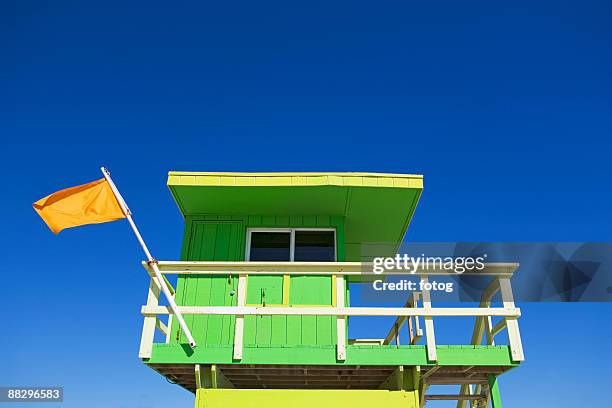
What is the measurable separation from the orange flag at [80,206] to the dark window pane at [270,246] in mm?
2873

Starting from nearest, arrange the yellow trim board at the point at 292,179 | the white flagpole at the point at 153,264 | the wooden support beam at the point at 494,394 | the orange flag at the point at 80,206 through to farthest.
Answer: the white flagpole at the point at 153,264
the orange flag at the point at 80,206
the wooden support beam at the point at 494,394
the yellow trim board at the point at 292,179

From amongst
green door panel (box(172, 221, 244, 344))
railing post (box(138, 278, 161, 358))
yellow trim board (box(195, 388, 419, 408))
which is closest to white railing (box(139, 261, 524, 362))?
railing post (box(138, 278, 161, 358))

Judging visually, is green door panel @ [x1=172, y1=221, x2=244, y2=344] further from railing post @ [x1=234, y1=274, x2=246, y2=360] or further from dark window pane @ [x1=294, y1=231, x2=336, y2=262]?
railing post @ [x1=234, y1=274, x2=246, y2=360]

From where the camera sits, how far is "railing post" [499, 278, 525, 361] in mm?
6949

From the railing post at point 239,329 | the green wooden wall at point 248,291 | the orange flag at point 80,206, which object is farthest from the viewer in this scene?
the green wooden wall at point 248,291

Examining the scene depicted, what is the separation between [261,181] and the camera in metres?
8.96

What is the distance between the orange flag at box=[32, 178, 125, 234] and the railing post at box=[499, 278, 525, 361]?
5948 millimetres

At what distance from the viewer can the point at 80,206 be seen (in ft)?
25.0

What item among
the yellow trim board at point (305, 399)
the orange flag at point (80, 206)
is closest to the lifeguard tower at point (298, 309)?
the yellow trim board at point (305, 399)

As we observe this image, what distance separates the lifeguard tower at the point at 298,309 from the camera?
6.96 metres

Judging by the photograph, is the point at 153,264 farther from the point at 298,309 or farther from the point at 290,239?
the point at 290,239

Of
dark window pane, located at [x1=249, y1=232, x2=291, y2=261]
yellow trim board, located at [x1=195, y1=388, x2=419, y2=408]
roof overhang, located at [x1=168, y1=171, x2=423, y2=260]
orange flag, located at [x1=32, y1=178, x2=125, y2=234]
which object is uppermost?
roof overhang, located at [x1=168, y1=171, x2=423, y2=260]

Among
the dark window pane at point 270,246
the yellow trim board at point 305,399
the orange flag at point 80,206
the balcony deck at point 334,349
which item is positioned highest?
the dark window pane at point 270,246

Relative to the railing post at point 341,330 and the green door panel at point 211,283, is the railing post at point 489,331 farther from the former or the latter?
the green door panel at point 211,283
